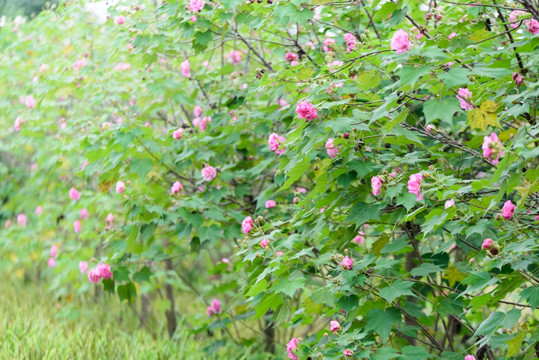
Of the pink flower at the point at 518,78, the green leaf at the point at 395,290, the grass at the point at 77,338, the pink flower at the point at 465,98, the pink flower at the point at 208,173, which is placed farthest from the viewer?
the grass at the point at 77,338

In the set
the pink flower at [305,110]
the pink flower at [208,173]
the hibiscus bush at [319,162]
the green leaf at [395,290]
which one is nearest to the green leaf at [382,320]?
the hibiscus bush at [319,162]

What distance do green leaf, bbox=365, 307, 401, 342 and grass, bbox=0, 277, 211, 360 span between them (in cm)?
195

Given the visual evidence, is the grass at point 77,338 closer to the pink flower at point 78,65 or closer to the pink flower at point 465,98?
the pink flower at point 78,65

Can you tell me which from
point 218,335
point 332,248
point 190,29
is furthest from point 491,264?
point 218,335

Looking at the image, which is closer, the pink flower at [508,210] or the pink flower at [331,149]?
the pink flower at [508,210]

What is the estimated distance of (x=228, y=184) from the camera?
4051 millimetres

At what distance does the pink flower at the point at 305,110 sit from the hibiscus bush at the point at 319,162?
0.02 m

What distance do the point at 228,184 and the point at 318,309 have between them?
1422 mm

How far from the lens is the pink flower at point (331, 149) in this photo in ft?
8.39

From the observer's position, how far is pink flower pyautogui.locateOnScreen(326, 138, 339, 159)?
2.56m

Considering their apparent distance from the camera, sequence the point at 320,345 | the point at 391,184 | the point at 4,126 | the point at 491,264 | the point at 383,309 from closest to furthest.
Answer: the point at 491,264, the point at 391,184, the point at 383,309, the point at 320,345, the point at 4,126

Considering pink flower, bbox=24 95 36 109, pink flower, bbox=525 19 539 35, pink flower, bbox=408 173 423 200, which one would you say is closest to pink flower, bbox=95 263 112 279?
pink flower, bbox=24 95 36 109

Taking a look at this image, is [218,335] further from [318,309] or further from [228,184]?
[318,309]

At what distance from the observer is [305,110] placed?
228cm
